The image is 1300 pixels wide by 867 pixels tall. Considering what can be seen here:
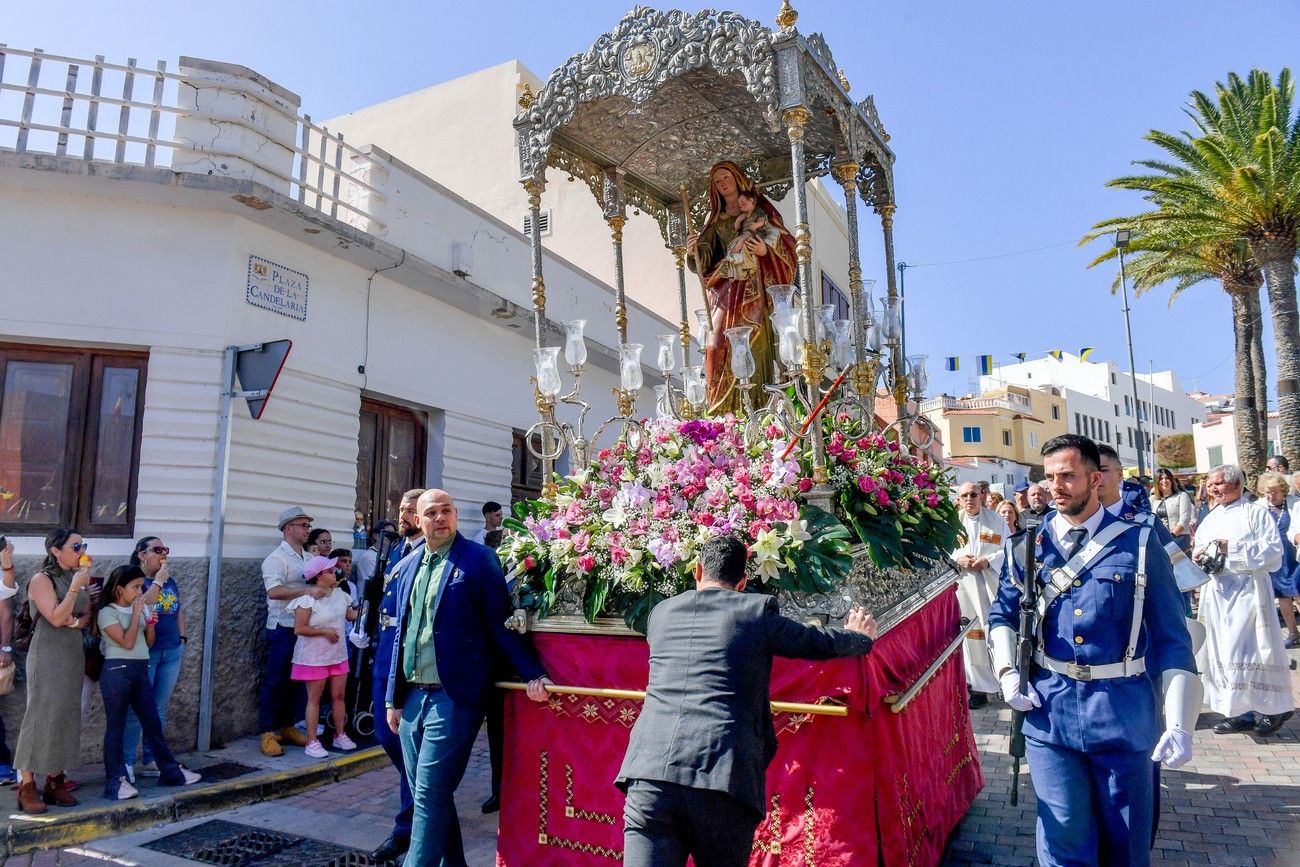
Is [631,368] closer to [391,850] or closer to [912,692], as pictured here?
[912,692]

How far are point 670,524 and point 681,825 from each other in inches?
60.3

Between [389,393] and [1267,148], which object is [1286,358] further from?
[389,393]

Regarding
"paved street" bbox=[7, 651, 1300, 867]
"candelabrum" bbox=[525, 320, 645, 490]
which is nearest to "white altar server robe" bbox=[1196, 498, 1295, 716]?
"paved street" bbox=[7, 651, 1300, 867]

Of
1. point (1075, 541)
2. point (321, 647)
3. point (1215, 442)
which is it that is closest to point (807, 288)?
point (1075, 541)

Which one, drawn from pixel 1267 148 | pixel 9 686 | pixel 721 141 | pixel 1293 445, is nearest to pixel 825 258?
pixel 1267 148

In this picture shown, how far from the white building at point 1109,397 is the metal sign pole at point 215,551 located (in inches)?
2079

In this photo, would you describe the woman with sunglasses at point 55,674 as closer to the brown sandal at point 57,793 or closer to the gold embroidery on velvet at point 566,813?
the brown sandal at point 57,793

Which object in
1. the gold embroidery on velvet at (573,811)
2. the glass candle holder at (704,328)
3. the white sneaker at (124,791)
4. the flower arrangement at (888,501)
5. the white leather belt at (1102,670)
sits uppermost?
the glass candle holder at (704,328)

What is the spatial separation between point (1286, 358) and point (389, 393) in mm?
17496

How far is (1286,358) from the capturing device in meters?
17.1

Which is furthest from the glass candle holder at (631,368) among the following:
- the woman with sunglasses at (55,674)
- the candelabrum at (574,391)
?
the woman with sunglasses at (55,674)

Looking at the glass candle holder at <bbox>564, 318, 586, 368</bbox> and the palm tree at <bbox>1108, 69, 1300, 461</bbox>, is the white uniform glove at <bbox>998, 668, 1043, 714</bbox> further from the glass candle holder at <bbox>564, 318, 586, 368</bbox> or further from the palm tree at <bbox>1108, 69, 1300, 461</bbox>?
the palm tree at <bbox>1108, 69, 1300, 461</bbox>

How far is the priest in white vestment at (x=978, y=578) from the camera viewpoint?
7.46 metres

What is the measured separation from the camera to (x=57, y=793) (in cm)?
539
